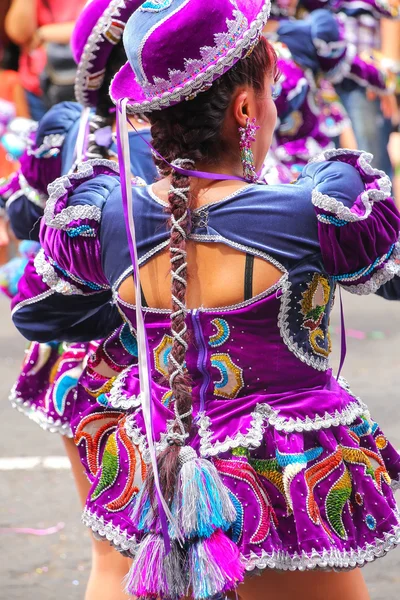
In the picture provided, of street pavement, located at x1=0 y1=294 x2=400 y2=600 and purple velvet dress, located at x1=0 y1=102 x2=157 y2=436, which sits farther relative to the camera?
street pavement, located at x1=0 y1=294 x2=400 y2=600

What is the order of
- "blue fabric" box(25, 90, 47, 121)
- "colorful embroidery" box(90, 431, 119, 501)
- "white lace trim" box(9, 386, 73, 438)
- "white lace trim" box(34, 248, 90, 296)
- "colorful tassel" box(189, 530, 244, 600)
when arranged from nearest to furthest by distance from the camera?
"colorful tassel" box(189, 530, 244, 600) → "colorful embroidery" box(90, 431, 119, 501) → "white lace trim" box(34, 248, 90, 296) → "white lace trim" box(9, 386, 73, 438) → "blue fabric" box(25, 90, 47, 121)

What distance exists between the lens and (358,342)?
8117 mm

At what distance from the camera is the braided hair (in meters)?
2.21

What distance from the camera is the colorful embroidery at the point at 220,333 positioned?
2246 millimetres

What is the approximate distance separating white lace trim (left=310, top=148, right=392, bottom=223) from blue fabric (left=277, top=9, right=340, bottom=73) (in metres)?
2.94

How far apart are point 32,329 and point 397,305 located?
7023 mm

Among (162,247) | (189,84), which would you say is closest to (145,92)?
(189,84)

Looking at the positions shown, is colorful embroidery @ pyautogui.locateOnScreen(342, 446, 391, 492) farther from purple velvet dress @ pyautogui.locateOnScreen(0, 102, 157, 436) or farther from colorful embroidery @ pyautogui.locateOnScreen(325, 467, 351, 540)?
purple velvet dress @ pyautogui.locateOnScreen(0, 102, 157, 436)

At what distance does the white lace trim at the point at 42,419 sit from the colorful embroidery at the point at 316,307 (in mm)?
1250

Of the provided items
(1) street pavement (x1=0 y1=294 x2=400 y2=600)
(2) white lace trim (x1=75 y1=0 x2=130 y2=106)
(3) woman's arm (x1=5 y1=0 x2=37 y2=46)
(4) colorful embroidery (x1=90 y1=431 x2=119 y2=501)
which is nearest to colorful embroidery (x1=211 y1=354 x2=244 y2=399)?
(4) colorful embroidery (x1=90 y1=431 x2=119 y2=501)

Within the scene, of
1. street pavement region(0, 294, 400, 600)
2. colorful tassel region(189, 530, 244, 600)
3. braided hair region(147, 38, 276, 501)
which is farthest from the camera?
street pavement region(0, 294, 400, 600)

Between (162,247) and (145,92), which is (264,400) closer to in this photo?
(162,247)

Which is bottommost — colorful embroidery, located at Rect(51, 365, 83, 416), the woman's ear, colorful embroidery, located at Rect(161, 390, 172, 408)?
colorful embroidery, located at Rect(51, 365, 83, 416)

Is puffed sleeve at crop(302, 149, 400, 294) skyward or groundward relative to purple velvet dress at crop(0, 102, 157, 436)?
skyward
